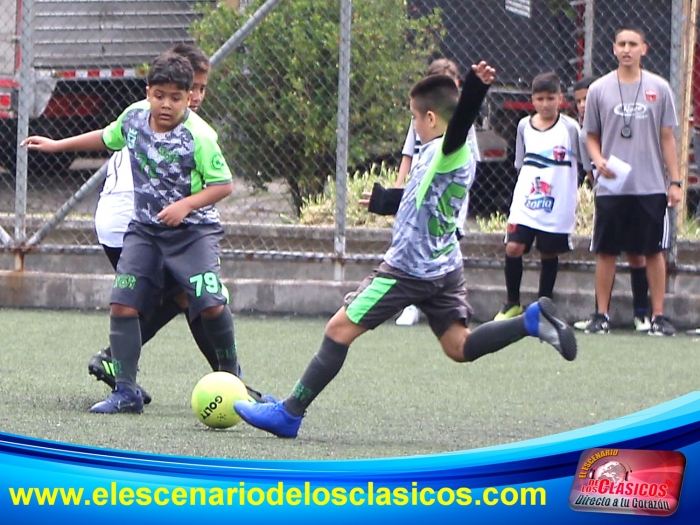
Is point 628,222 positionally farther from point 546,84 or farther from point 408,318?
point 408,318

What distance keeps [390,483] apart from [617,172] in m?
7.18

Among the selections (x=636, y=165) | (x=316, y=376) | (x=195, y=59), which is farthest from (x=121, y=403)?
(x=636, y=165)

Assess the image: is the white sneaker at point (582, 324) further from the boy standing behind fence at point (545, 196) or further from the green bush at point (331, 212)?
the green bush at point (331, 212)

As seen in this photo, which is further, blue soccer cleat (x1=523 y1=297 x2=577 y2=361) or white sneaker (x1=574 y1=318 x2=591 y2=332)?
white sneaker (x1=574 y1=318 x2=591 y2=332)

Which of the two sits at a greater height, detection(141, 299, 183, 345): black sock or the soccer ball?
detection(141, 299, 183, 345): black sock

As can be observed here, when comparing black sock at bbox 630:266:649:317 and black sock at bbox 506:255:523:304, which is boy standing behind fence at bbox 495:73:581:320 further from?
black sock at bbox 630:266:649:317

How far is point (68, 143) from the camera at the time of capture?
19.1ft

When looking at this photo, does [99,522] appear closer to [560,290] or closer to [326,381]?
[326,381]

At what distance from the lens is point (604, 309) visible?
29.9ft

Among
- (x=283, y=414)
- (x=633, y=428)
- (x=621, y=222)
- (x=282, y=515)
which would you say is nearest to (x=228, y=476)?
(x=282, y=515)

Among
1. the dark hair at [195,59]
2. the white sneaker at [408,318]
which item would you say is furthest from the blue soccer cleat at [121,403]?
the white sneaker at [408,318]

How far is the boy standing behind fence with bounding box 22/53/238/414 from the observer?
5.47m

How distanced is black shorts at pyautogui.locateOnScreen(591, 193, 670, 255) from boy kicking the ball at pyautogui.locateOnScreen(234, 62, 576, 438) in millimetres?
3965

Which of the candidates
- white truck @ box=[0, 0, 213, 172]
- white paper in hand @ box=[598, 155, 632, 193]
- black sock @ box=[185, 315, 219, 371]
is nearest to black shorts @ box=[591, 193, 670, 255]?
white paper in hand @ box=[598, 155, 632, 193]
